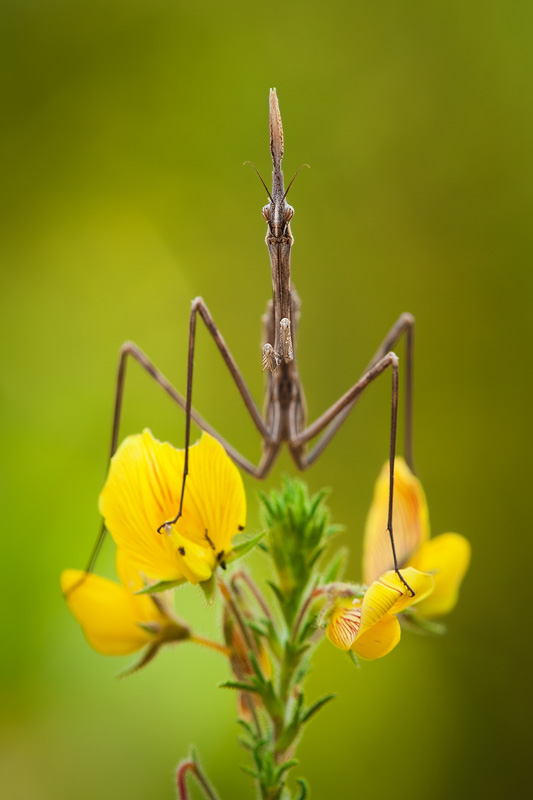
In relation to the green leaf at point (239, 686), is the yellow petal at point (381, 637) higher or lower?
A: higher

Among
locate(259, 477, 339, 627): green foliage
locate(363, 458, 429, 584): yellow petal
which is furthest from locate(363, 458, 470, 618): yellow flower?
locate(259, 477, 339, 627): green foliage

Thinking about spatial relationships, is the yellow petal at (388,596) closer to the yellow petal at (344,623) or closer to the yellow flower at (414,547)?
the yellow petal at (344,623)

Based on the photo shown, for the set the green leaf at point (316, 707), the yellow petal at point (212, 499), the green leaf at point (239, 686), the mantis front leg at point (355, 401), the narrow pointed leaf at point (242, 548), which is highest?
the mantis front leg at point (355, 401)

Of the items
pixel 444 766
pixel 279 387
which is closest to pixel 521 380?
pixel 444 766

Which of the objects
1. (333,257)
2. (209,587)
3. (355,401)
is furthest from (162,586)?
(333,257)

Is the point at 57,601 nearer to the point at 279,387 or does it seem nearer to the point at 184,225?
the point at 279,387

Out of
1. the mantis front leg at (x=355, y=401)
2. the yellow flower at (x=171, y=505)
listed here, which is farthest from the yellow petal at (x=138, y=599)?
the mantis front leg at (x=355, y=401)

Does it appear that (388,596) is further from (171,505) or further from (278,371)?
(278,371)
